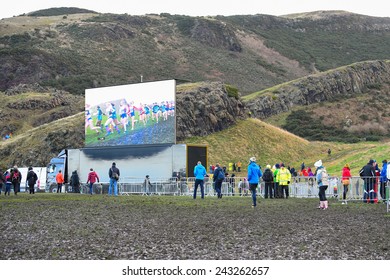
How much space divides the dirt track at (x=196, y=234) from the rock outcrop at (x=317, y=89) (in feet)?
248

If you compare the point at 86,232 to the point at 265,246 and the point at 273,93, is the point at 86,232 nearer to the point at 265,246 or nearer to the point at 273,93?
the point at 265,246

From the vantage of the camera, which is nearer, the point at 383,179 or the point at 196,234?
the point at 196,234

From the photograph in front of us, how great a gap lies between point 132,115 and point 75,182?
21.7 ft

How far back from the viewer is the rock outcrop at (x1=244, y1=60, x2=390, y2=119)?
10194cm

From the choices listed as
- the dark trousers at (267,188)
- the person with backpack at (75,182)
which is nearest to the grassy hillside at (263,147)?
the person with backpack at (75,182)

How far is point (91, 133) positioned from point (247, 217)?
113 feet

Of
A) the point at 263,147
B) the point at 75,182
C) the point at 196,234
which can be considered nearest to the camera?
the point at 196,234

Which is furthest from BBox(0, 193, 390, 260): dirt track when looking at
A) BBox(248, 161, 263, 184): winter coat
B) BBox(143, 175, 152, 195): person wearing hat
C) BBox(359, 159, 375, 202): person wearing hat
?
BBox(143, 175, 152, 195): person wearing hat

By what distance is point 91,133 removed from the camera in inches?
2156

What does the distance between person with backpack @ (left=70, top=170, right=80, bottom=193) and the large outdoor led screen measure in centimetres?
431

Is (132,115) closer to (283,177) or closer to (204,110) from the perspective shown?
(283,177)

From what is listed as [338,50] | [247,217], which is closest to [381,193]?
[247,217]

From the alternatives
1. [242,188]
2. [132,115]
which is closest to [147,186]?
[242,188]

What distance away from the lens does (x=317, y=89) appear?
360 feet
